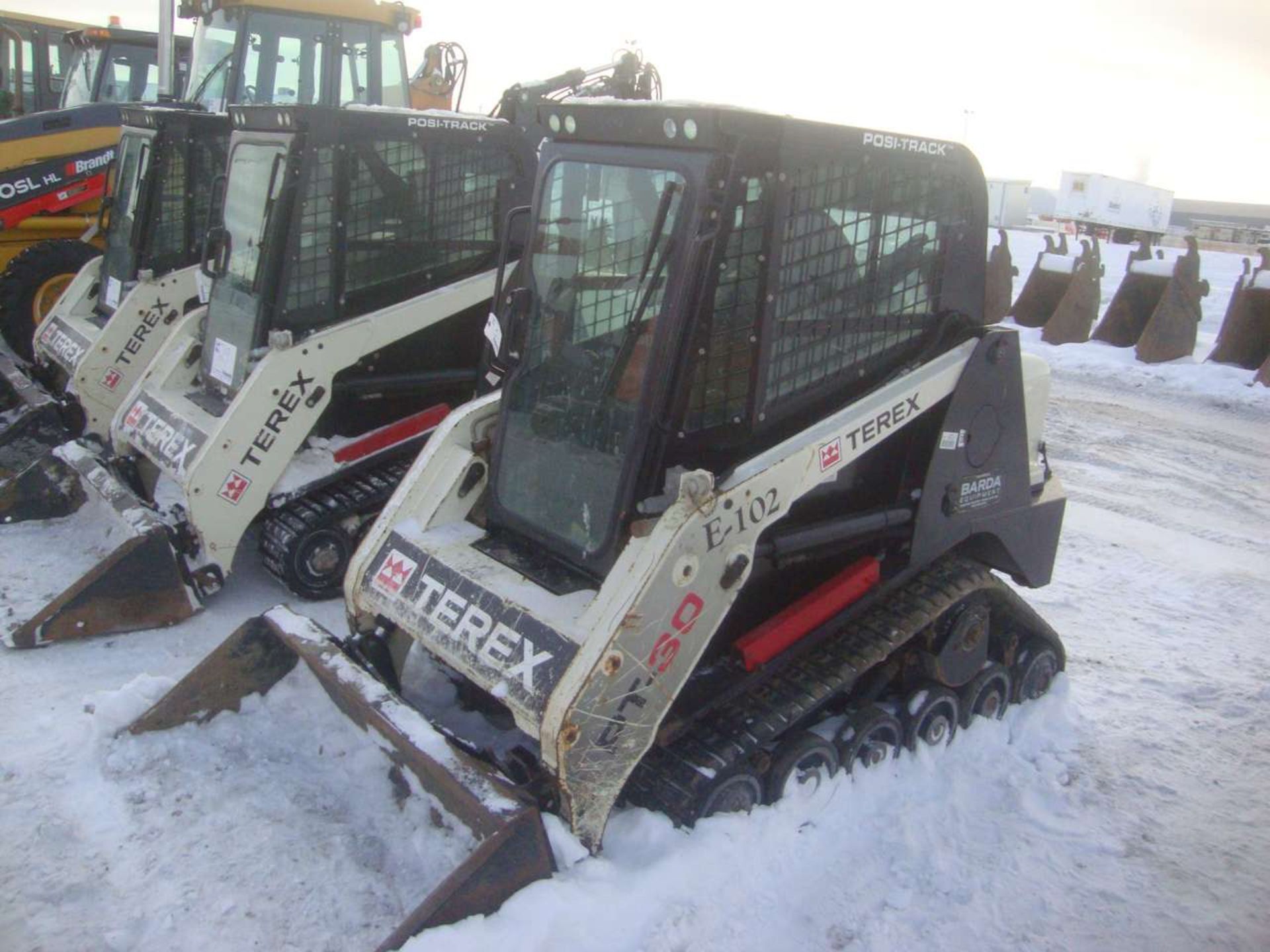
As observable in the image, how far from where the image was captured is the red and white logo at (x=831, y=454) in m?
3.19

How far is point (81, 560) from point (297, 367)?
1.63m

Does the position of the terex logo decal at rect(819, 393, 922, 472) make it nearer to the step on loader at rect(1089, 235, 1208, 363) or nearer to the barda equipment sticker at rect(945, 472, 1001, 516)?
the barda equipment sticker at rect(945, 472, 1001, 516)

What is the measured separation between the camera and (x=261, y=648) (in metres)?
3.66

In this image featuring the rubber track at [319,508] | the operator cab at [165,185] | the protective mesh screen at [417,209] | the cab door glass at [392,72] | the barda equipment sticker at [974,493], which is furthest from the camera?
the cab door glass at [392,72]

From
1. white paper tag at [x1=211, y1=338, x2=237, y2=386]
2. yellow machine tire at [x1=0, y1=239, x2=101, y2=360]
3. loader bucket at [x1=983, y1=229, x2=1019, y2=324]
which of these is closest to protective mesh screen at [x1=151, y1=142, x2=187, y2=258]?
yellow machine tire at [x1=0, y1=239, x2=101, y2=360]

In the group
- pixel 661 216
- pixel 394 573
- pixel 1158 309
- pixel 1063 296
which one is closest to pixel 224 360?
pixel 394 573

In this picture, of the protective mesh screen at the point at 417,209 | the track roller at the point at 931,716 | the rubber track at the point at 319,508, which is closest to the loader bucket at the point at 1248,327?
the protective mesh screen at the point at 417,209

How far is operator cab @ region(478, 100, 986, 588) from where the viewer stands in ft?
9.88

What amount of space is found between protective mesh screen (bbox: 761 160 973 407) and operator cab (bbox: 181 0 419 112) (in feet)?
17.9

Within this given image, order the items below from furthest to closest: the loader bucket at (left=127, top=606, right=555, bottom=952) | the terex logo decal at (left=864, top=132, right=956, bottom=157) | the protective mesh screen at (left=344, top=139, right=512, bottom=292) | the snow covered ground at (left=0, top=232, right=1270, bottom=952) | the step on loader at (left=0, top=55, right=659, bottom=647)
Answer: the protective mesh screen at (left=344, top=139, right=512, bottom=292)
the step on loader at (left=0, top=55, right=659, bottom=647)
the terex logo decal at (left=864, top=132, right=956, bottom=157)
the snow covered ground at (left=0, top=232, right=1270, bottom=952)
the loader bucket at (left=127, top=606, right=555, bottom=952)

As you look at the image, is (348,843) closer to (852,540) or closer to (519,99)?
(852,540)

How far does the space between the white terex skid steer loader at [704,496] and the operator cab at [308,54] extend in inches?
199

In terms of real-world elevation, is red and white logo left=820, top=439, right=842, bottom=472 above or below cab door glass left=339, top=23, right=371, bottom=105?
below

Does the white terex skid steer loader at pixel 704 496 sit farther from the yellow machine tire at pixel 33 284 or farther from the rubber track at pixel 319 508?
the yellow machine tire at pixel 33 284
